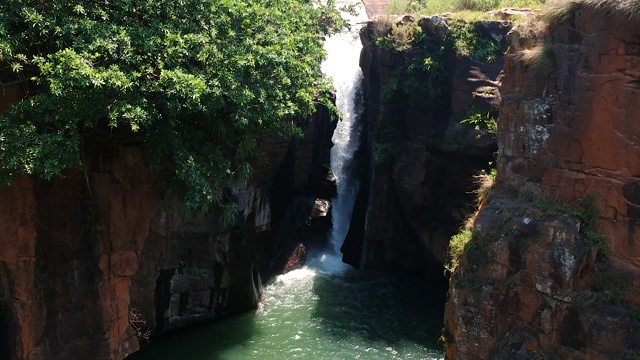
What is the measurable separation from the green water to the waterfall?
7.07 ft

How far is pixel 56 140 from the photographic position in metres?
7.97

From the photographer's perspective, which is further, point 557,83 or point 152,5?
point 557,83

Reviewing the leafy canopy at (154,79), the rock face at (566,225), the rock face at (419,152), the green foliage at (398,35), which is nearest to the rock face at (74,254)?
the leafy canopy at (154,79)

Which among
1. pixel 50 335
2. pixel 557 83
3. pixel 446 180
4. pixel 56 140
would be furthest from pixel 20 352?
pixel 446 180

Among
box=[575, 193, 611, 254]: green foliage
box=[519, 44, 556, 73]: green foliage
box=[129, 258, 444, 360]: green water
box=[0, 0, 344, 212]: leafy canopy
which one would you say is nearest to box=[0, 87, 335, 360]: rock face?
box=[0, 0, 344, 212]: leafy canopy

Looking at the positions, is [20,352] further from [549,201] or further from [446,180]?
[446,180]

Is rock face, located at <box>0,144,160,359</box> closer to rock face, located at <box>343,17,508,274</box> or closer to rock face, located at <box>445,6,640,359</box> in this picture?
rock face, located at <box>445,6,640,359</box>

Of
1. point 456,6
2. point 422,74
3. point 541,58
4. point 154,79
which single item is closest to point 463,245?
point 541,58

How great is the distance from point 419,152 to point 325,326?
19.5ft

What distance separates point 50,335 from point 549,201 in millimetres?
8112

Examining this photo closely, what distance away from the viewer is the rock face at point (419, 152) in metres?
17.1

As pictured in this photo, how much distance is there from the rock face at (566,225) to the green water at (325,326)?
5216mm

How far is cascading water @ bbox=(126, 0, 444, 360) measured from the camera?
1470 centimetres

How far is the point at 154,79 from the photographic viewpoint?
28.1 ft
